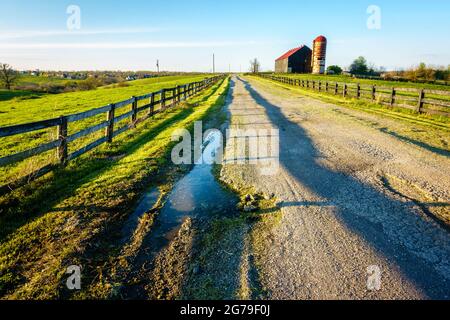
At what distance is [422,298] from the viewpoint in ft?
9.52

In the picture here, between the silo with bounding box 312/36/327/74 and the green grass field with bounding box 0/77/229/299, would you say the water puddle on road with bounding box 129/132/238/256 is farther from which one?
the silo with bounding box 312/36/327/74

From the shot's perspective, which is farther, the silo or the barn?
the barn

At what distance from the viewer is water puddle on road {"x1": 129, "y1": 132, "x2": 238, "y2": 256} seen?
425 centimetres

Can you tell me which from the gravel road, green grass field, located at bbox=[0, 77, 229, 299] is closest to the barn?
the gravel road

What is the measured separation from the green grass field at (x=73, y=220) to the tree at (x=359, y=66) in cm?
8845

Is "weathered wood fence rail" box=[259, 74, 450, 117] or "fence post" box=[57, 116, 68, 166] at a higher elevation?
"weathered wood fence rail" box=[259, 74, 450, 117]

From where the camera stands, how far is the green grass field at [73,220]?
130 inches

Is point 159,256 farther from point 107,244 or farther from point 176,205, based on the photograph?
point 176,205

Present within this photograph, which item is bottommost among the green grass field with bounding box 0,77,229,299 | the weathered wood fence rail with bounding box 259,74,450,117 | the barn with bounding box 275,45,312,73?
the green grass field with bounding box 0,77,229,299

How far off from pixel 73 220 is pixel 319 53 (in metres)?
86.6

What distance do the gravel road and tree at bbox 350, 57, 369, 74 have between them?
281 feet

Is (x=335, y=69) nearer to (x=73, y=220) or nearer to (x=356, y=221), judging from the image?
(x=356, y=221)

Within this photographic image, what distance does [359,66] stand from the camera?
88000mm
